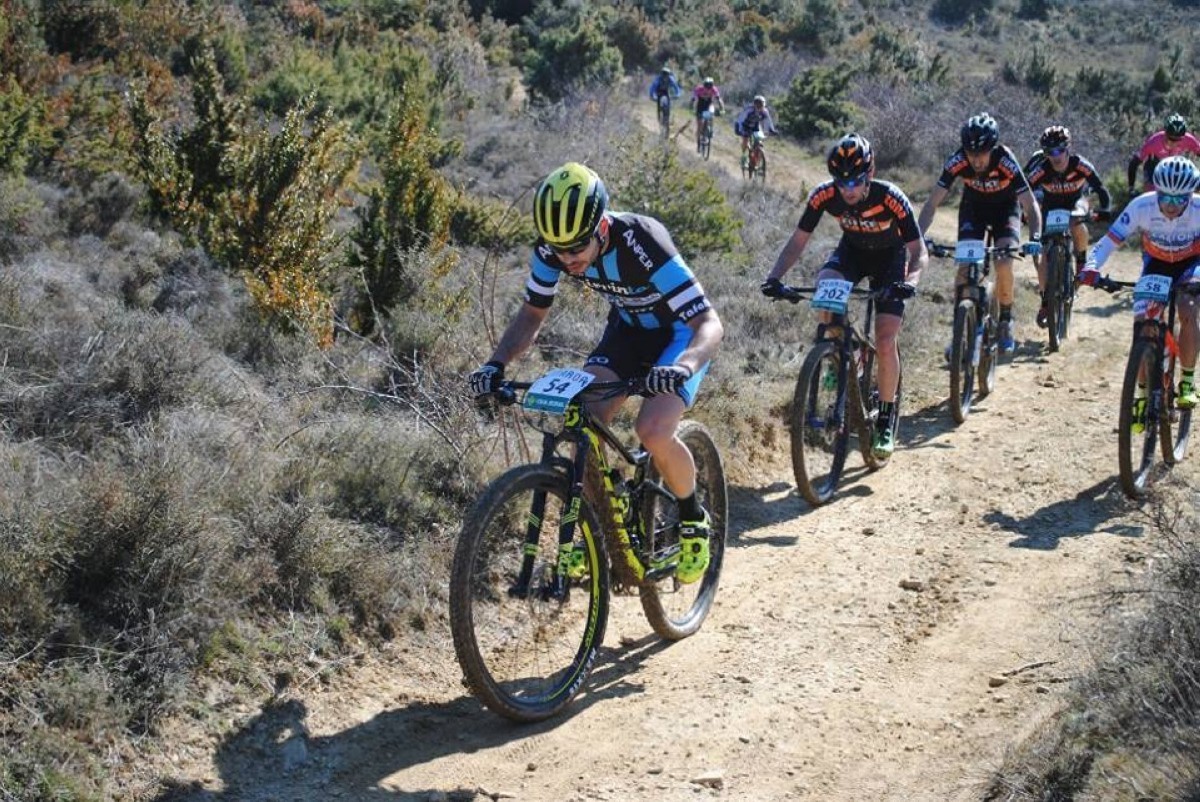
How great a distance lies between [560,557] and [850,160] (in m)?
3.90

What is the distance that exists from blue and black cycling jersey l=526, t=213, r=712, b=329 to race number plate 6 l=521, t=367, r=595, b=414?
0.65 meters

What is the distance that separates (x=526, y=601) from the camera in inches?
212

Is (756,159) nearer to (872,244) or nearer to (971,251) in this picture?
(971,251)

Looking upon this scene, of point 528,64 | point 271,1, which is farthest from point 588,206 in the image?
point 528,64

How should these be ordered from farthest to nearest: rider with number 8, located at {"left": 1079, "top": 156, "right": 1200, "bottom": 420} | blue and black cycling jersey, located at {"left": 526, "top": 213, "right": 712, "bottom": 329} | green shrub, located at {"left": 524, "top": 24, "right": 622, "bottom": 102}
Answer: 1. green shrub, located at {"left": 524, "top": 24, "right": 622, "bottom": 102}
2. rider with number 8, located at {"left": 1079, "top": 156, "right": 1200, "bottom": 420}
3. blue and black cycling jersey, located at {"left": 526, "top": 213, "right": 712, "bottom": 329}

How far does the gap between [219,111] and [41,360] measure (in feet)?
13.4

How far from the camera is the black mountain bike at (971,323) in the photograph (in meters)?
9.57

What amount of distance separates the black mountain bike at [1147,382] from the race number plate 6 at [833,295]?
1.89 metres

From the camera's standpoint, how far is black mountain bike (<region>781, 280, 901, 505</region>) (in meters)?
7.75

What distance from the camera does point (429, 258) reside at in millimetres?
9711

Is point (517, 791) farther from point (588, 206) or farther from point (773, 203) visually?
point (773, 203)

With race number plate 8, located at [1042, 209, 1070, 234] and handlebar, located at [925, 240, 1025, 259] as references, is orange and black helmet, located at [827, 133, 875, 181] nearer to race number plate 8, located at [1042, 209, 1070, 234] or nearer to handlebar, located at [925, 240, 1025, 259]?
handlebar, located at [925, 240, 1025, 259]

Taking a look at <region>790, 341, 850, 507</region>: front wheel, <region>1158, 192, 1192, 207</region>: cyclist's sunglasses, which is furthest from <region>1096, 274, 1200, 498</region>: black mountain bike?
<region>790, 341, 850, 507</region>: front wheel

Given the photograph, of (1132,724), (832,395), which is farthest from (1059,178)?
(1132,724)
